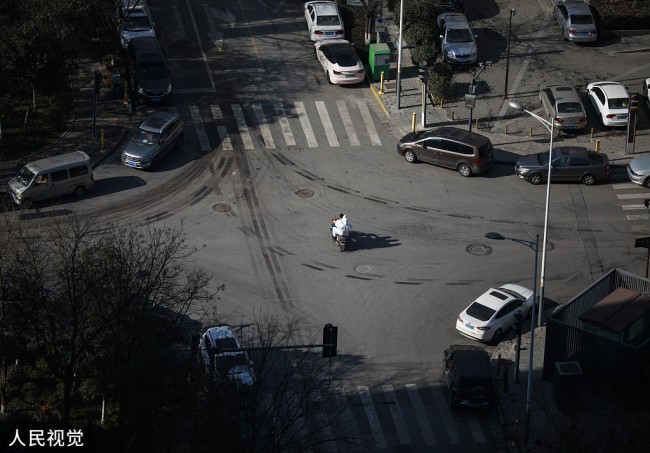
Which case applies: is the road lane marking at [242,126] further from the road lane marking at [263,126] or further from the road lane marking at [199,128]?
the road lane marking at [199,128]

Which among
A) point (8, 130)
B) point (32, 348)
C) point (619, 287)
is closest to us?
point (32, 348)

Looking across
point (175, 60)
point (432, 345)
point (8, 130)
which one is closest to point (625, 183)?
point (432, 345)

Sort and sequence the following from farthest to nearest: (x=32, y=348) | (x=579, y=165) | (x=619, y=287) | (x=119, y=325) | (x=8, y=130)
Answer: (x=8, y=130), (x=579, y=165), (x=619, y=287), (x=32, y=348), (x=119, y=325)

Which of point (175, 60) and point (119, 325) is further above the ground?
point (119, 325)

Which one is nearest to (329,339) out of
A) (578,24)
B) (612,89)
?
(612,89)

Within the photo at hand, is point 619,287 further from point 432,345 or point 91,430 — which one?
point 91,430

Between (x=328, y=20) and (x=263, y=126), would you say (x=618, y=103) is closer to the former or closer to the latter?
(x=328, y=20)

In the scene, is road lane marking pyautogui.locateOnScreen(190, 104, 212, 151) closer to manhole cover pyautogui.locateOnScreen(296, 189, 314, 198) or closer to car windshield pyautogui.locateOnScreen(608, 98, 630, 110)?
manhole cover pyautogui.locateOnScreen(296, 189, 314, 198)
